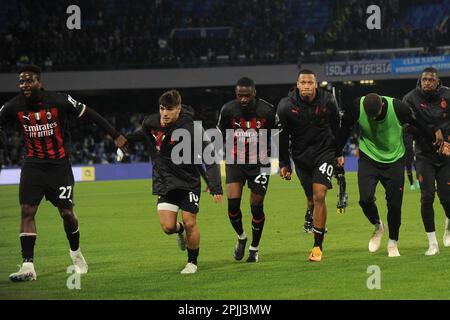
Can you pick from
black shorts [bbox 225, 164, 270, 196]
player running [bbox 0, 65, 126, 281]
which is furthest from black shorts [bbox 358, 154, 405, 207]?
player running [bbox 0, 65, 126, 281]

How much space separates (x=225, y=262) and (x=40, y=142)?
116 inches

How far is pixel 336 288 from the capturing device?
915cm

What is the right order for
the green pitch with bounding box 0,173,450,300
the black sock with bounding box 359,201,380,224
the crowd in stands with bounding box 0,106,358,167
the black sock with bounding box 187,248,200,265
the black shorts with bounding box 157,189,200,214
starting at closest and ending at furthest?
1. the green pitch with bounding box 0,173,450,300
2. the black shorts with bounding box 157,189,200,214
3. the black sock with bounding box 187,248,200,265
4. the black sock with bounding box 359,201,380,224
5. the crowd in stands with bounding box 0,106,358,167

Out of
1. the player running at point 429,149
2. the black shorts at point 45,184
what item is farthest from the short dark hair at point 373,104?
the black shorts at point 45,184

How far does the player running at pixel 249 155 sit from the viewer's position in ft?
38.9

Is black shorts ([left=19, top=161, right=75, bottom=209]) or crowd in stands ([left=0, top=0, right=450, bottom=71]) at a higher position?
crowd in stands ([left=0, top=0, right=450, bottom=71])

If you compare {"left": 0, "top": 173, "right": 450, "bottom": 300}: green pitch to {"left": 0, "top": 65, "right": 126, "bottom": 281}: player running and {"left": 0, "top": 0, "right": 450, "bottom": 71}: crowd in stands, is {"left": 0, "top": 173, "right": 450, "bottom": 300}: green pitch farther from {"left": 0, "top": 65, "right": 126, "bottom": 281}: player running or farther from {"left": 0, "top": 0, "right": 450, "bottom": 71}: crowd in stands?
{"left": 0, "top": 0, "right": 450, "bottom": 71}: crowd in stands

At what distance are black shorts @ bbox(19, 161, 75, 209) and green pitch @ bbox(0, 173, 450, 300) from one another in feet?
3.00

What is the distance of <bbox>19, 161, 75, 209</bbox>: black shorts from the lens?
34.4 ft

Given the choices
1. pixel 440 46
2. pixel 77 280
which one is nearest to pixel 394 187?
pixel 77 280

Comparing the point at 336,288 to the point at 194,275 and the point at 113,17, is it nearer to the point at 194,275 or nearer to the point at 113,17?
the point at 194,275

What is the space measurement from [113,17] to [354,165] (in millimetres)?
15415

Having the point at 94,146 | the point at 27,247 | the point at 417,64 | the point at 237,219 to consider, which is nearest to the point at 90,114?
the point at 27,247

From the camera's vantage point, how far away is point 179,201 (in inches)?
422
